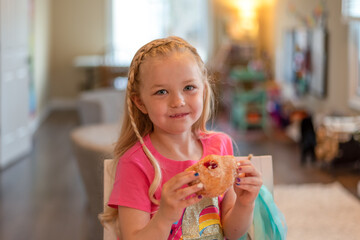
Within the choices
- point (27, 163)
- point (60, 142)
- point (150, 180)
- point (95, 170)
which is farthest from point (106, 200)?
point (60, 142)

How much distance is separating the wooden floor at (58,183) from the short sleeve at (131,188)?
1001 millimetres

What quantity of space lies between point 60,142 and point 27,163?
1.04 meters

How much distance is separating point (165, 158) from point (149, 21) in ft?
24.2

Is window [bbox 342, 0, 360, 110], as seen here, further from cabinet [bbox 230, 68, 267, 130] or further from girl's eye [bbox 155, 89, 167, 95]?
girl's eye [bbox 155, 89, 167, 95]

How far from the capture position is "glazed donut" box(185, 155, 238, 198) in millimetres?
1086

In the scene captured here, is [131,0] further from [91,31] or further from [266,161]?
[266,161]

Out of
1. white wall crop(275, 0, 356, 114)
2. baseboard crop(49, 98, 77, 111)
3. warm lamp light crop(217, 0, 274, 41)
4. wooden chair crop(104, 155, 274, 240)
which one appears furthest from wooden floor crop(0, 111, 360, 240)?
baseboard crop(49, 98, 77, 111)

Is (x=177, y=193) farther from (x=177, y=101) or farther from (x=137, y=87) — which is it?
(x=137, y=87)

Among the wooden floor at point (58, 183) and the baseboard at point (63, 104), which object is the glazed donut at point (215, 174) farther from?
the baseboard at point (63, 104)

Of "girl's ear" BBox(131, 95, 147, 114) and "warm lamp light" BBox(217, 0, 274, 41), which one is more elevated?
"warm lamp light" BBox(217, 0, 274, 41)

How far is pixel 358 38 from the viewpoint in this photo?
4.24m

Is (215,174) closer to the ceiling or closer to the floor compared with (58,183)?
closer to the ceiling

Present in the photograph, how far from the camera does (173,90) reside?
1.18 meters

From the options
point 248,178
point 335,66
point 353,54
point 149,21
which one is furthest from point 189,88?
point 149,21
